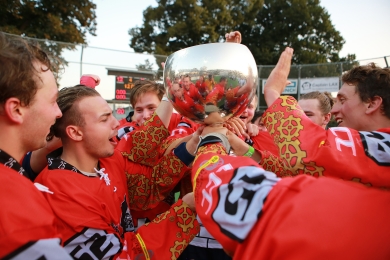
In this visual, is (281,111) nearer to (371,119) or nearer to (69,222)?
(371,119)

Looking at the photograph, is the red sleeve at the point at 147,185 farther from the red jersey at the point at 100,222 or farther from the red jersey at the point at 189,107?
the red jersey at the point at 189,107

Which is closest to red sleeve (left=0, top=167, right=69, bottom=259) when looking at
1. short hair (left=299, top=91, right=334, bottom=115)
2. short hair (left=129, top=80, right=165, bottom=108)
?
short hair (left=129, top=80, right=165, bottom=108)

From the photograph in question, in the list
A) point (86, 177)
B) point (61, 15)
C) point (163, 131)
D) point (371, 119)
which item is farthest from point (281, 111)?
point (61, 15)

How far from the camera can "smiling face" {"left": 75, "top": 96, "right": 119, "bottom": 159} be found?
214cm

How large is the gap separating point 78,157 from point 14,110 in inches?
29.0

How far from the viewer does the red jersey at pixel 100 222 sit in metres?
1.70

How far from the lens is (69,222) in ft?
5.55

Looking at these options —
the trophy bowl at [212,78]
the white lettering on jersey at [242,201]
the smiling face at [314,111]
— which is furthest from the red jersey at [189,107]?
the smiling face at [314,111]

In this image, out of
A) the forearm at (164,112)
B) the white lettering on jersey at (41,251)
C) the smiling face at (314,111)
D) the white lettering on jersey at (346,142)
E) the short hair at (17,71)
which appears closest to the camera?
the white lettering on jersey at (41,251)

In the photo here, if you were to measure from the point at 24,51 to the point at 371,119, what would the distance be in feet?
6.08

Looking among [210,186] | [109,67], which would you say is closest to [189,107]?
[210,186]

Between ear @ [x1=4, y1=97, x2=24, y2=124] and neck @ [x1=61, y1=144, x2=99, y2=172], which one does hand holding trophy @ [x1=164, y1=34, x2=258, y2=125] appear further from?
neck @ [x1=61, y1=144, x2=99, y2=172]

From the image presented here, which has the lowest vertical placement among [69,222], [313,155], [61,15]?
[69,222]

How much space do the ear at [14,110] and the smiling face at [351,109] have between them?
1.75 m
